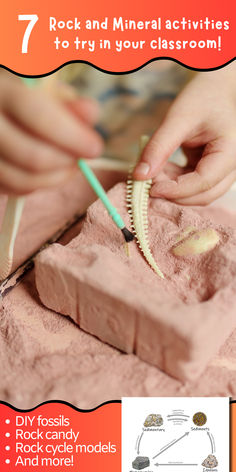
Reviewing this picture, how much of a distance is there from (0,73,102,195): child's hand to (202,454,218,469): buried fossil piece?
0.39 meters

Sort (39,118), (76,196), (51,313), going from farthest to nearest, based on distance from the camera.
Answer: (76,196) → (51,313) → (39,118)

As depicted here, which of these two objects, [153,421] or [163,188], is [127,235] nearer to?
[163,188]

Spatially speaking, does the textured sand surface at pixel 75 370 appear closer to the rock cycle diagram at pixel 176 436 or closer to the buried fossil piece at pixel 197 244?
the rock cycle diagram at pixel 176 436

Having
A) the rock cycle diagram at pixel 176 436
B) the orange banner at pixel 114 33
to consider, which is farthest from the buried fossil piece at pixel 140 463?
the orange banner at pixel 114 33

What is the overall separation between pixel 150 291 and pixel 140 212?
0.53 feet

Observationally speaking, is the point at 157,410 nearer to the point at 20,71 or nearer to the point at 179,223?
the point at 179,223

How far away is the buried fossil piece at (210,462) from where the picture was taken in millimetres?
591

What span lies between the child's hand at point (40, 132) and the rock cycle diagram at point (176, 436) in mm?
308

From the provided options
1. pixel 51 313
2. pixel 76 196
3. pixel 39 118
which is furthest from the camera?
pixel 76 196

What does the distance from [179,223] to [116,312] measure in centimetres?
19

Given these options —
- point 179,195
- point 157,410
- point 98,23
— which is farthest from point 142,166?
point 157,410

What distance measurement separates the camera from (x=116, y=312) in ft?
2.00

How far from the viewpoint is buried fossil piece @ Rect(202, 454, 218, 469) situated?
59 centimetres

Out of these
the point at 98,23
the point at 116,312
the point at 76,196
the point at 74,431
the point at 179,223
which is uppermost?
the point at 98,23
